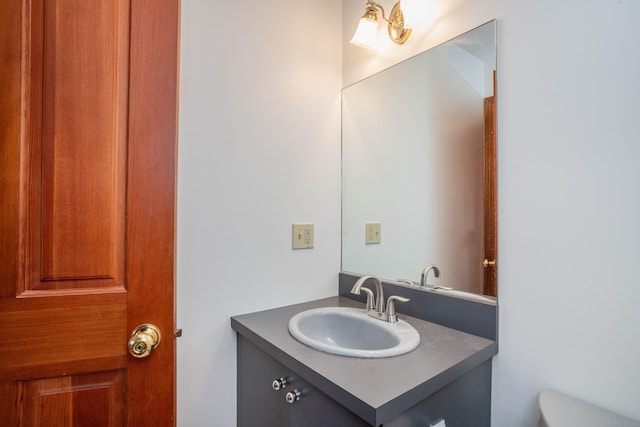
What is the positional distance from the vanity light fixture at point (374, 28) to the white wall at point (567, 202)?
306 millimetres

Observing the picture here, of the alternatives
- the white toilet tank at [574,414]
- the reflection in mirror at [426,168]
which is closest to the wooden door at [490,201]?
the reflection in mirror at [426,168]

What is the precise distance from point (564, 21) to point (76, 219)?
1.39 m

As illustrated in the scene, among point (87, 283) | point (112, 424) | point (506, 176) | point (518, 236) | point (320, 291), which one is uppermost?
point (506, 176)

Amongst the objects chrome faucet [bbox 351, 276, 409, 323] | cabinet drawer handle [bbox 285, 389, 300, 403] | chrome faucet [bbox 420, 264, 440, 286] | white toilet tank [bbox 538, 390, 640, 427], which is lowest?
cabinet drawer handle [bbox 285, 389, 300, 403]

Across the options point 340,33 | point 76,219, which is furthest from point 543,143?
point 76,219

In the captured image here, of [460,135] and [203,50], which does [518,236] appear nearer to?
[460,135]

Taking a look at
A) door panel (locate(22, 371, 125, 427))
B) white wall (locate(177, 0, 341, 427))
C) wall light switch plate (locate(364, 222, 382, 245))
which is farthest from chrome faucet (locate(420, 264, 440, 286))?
door panel (locate(22, 371, 125, 427))

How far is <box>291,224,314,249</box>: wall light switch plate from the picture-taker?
1.39m

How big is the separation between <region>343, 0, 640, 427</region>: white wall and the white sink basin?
328 millimetres

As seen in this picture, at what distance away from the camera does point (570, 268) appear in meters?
0.85

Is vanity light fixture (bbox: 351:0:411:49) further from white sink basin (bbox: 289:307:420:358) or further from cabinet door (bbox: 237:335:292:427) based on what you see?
cabinet door (bbox: 237:335:292:427)

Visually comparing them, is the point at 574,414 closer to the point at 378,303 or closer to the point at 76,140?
the point at 378,303

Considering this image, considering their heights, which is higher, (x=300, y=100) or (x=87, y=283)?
(x=300, y=100)

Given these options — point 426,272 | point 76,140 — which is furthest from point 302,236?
point 76,140
